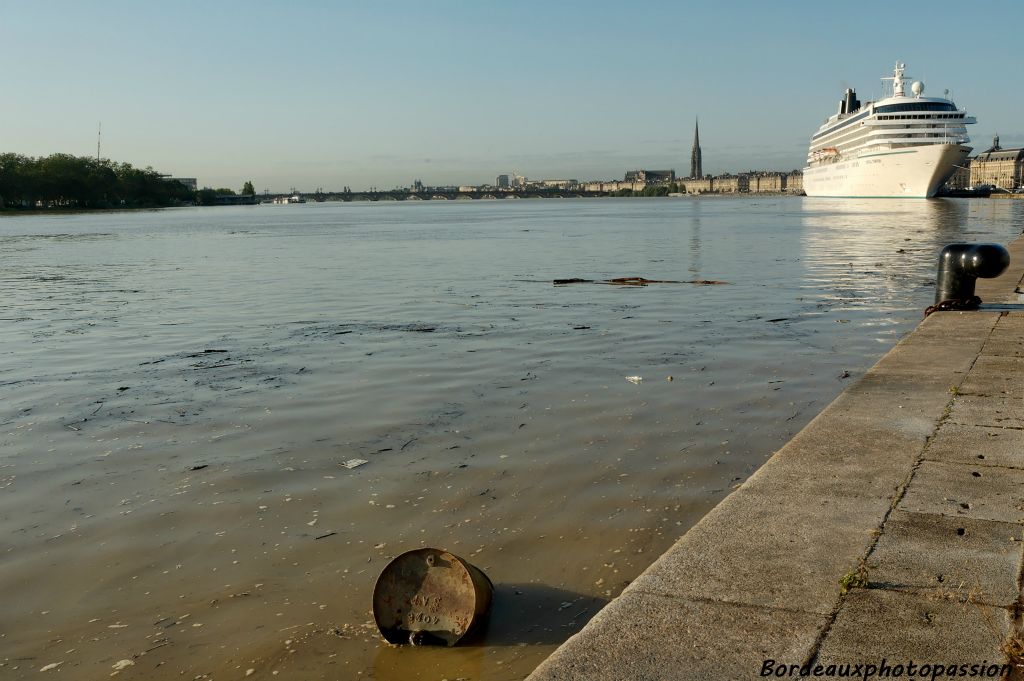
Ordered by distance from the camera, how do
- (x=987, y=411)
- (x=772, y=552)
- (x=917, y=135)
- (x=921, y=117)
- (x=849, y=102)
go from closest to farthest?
(x=772, y=552) < (x=987, y=411) < (x=921, y=117) < (x=917, y=135) < (x=849, y=102)

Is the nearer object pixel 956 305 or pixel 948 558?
pixel 948 558

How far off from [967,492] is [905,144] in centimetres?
10481

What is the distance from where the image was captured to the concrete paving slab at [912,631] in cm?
296

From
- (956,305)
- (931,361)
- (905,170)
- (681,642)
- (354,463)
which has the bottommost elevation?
(354,463)

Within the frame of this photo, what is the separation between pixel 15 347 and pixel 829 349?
1170cm

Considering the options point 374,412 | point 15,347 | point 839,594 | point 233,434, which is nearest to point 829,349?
point 374,412

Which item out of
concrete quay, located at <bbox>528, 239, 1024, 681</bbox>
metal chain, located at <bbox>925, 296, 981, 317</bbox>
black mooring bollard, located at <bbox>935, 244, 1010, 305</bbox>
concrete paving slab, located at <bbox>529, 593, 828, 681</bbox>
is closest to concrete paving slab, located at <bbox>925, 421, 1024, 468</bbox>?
concrete quay, located at <bbox>528, 239, 1024, 681</bbox>

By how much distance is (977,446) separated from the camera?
531cm

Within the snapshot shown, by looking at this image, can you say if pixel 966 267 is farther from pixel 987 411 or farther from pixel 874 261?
pixel 874 261

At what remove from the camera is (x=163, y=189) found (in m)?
198

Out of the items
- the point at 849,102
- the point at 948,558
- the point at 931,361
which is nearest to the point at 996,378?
the point at 931,361

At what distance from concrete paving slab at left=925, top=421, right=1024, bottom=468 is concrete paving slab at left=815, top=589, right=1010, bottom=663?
202 cm

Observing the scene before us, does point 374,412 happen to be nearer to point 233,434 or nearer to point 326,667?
point 233,434

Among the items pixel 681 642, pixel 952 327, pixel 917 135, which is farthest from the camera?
pixel 917 135
